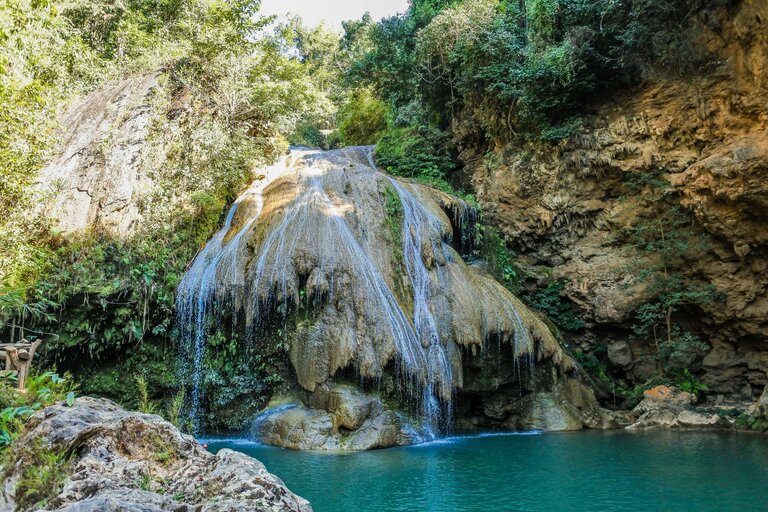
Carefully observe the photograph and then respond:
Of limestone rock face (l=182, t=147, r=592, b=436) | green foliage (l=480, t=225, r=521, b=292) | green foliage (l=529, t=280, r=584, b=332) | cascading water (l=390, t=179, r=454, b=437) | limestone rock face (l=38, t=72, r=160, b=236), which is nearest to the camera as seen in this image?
limestone rock face (l=182, t=147, r=592, b=436)

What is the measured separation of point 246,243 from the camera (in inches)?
468

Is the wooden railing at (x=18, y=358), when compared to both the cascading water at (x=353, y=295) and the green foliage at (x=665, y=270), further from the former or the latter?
the green foliage at (x=665, y=270)

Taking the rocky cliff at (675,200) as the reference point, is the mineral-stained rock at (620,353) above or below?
below

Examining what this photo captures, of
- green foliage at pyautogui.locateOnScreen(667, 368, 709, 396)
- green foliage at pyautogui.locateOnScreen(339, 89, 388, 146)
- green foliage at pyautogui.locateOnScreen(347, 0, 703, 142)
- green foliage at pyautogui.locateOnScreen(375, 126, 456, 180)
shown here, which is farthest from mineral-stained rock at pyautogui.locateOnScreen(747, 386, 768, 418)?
green foliage at pyautogui.locateOnScreen(339, 89, 388, 146)

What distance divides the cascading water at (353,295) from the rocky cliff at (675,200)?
11.1 ft

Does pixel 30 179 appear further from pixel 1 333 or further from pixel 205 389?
pixel 205 389

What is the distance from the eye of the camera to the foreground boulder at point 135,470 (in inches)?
99.3

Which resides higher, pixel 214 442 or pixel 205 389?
pixel 205 389

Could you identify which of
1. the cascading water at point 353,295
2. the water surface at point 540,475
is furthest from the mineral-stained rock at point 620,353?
the water surface at point 540,475

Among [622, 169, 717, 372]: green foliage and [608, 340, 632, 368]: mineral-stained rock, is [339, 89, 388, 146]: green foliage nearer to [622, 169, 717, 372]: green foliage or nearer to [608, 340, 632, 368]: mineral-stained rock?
[622, 169, 717, 372]: green foliage

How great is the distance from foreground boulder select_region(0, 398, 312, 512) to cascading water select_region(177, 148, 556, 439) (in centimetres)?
653

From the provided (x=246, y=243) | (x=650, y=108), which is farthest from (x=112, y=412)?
(x=650, y=108)

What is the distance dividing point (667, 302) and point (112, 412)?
12629 millimetres

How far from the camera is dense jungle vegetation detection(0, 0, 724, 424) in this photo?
10641 mm
